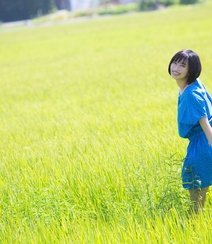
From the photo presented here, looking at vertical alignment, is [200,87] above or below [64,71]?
above

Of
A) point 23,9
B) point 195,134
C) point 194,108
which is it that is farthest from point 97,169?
point 23,9

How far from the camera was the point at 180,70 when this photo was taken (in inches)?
108

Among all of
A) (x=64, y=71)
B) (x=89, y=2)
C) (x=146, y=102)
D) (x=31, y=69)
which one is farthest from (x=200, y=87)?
(x=89, y=2)

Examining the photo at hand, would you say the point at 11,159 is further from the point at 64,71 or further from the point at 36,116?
the point at 64,71

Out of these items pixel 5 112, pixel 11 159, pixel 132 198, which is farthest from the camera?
pixel 5 112

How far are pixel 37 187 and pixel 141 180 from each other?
0.71 metres

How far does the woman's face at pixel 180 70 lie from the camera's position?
2746mm

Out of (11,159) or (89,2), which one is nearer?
(11,159)

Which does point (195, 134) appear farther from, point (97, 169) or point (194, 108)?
point (97, 169)

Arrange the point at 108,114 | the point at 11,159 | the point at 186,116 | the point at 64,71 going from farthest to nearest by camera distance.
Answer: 1. the point at 64,71
2. the point at 108,114
3. the point at 11,159
4. the point at 186,116

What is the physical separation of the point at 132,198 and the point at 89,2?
71023mm

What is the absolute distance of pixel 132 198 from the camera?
9.92 feet

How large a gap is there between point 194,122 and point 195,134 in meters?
0.13

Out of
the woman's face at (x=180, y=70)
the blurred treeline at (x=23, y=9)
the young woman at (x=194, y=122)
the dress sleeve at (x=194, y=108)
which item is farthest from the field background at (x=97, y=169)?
the blurred treeline at (x=23, y=9)
